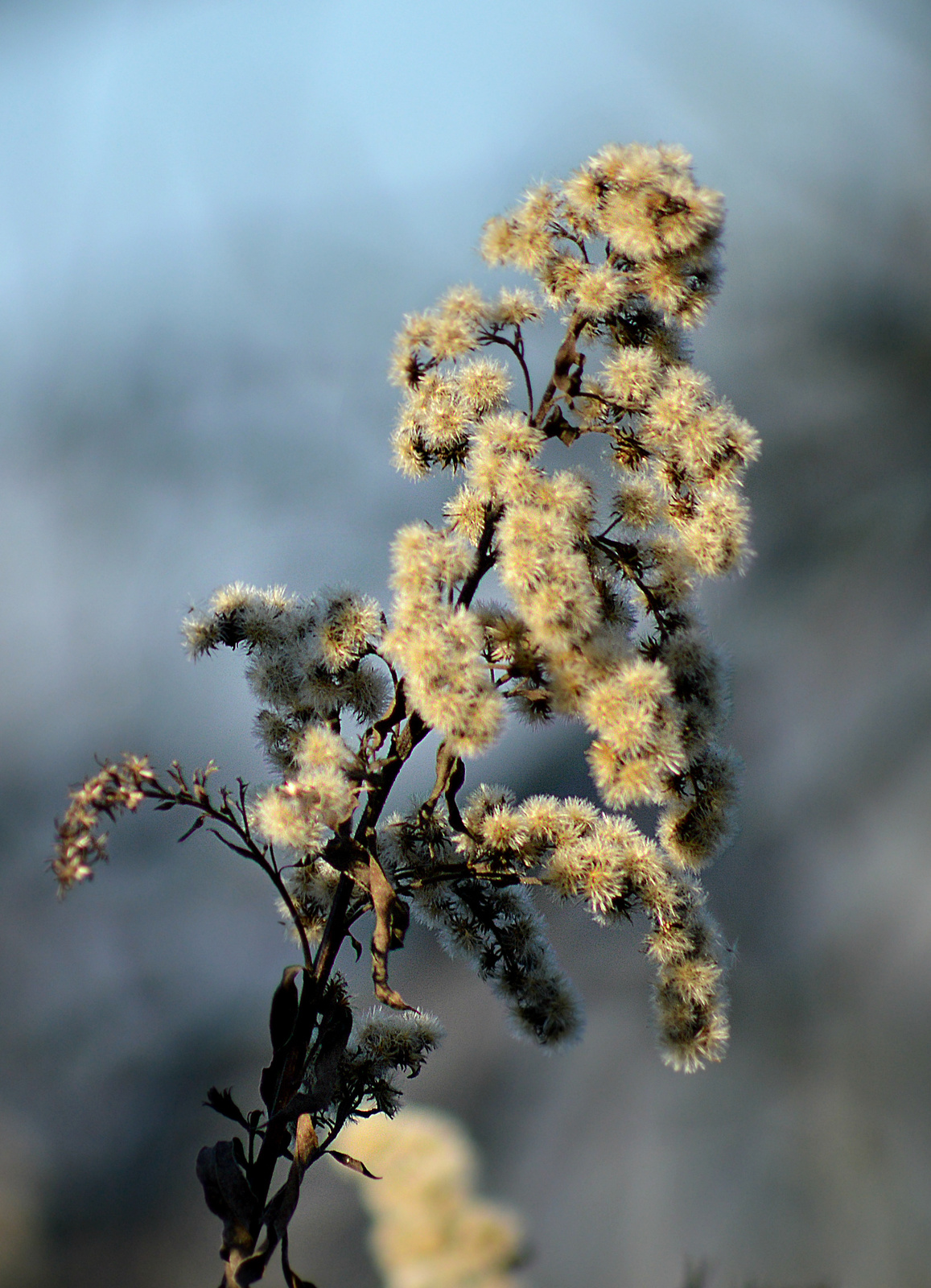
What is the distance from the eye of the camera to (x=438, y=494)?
4.93 feet

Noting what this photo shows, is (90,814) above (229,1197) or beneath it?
above

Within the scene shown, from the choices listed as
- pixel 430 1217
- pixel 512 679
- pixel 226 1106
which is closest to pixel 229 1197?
pixel 226 1106

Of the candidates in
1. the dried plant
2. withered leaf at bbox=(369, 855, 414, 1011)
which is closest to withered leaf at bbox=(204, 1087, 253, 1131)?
the dried plant

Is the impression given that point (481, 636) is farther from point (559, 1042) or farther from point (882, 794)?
point (882, 794)

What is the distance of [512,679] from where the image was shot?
766mm

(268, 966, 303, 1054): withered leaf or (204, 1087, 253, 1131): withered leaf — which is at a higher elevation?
(268, 966, 303, 1054): withered leaf

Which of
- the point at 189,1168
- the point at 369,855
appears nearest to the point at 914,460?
the point at 369,855

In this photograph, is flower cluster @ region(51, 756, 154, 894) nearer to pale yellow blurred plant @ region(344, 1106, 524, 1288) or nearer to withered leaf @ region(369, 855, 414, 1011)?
withered leaf @ region(369, 855, 414, 1011)

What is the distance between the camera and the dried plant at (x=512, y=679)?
68 centimetres

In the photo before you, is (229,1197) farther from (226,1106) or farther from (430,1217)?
(430,1217)

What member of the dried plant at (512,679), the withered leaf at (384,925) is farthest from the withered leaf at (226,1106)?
the withered leaf at (384,925)

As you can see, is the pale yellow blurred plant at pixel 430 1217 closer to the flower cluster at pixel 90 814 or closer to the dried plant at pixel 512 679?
the dried plant at pixel 512 679

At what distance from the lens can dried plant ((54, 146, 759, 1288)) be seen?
684 mm

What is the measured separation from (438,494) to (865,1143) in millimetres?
1015
